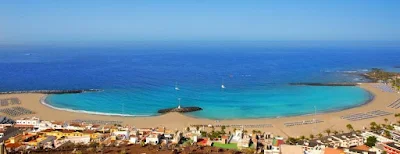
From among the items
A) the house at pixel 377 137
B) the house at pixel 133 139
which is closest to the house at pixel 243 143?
the house at pixel 133 139

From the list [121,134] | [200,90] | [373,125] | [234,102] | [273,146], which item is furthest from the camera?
[200,90]

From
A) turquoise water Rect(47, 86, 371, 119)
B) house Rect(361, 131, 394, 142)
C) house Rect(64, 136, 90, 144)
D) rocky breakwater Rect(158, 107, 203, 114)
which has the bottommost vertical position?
house Rect(64, 136, 90, 144)

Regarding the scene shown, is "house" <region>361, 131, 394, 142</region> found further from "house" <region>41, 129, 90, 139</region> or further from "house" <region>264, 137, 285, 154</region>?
"house" <region>41, 129, 90, 139</region>

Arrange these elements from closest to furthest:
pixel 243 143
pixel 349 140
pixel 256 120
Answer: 1. pixel 243 143
2. pixel 349 140
3. pixel 256 120

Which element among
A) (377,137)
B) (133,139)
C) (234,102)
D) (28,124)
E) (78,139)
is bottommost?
(78,139)

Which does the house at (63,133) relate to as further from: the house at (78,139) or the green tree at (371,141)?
the green tree at (371,141)

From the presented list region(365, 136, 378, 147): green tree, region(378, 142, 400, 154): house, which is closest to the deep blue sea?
region(365, 136, 378, 147): green tree

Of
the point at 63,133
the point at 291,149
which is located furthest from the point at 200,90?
the point at 291,149

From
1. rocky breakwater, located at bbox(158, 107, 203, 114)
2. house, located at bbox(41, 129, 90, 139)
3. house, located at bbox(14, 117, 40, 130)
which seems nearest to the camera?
house, located at bbox(41, 129, 90, 139)

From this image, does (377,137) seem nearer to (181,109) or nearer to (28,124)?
(181,109)

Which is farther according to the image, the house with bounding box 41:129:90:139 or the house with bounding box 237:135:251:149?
the house with bounding box 41:129:90:139

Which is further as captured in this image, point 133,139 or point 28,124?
point 28,124
